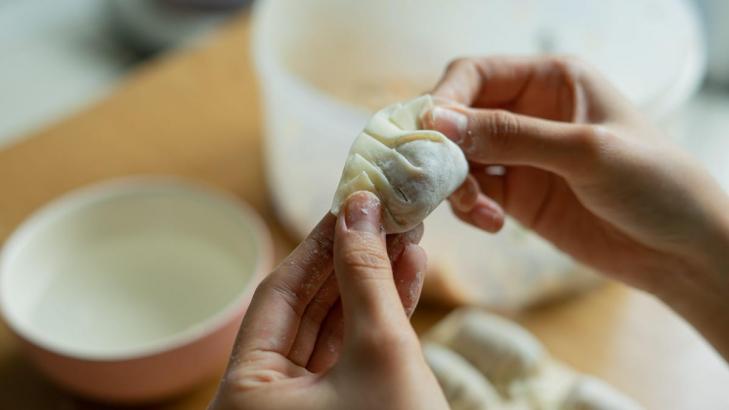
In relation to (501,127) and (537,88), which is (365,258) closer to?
(501,127)

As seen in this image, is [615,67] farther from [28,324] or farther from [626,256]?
[28,324]

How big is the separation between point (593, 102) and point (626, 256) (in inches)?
5.9

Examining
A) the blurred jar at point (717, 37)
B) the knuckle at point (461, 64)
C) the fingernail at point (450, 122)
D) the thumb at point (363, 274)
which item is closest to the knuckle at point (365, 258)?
the thumb at point (363, 274)

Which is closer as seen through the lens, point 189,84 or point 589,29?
point 589,29

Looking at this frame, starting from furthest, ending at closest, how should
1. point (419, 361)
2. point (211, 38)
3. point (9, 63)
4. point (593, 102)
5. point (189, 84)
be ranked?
point (9, 63)
point (211, 38)
point (189, 84)
point (593, 102)
point (419, 361)

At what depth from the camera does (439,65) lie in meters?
0.93

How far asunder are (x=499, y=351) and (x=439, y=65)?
0.35 m

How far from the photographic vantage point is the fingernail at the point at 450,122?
584mm

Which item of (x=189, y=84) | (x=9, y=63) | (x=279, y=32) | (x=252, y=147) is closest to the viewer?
(x=279, y=32)

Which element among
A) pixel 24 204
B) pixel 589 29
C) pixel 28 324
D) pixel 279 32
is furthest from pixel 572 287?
pixel 24 204

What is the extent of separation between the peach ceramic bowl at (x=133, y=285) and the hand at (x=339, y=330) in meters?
0.27

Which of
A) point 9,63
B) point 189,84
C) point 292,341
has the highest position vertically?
point 292,341

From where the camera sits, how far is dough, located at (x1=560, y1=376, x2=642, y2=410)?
0.74 m

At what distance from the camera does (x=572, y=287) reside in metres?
0.92
